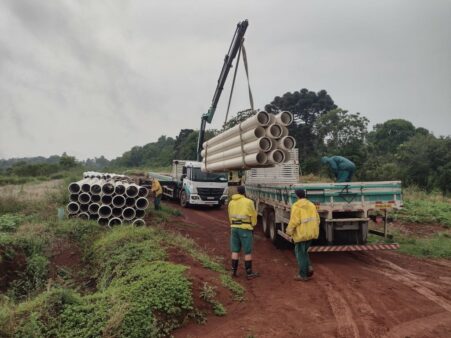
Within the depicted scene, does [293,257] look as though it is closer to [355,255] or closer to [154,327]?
[355,255]

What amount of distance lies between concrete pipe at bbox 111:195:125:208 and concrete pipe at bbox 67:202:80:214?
1.08 metres

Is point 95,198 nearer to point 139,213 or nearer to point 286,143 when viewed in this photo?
point 139,213

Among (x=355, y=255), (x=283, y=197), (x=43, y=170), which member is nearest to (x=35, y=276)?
(x=283, y=197)

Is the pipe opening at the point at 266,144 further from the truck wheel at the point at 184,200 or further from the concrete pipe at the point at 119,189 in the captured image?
the truck wheel at the point at 184,200

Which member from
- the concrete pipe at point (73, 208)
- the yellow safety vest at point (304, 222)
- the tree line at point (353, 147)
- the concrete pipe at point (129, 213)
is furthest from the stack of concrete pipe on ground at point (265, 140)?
the tree line at point (353, 147)

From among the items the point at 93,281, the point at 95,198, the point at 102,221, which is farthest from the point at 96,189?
the point at 93,281

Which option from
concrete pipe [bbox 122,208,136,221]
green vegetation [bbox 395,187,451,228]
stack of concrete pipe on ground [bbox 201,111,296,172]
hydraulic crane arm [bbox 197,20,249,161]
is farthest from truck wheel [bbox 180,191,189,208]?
stack of concrete pipe on ground [bbox 201,111,296,172]

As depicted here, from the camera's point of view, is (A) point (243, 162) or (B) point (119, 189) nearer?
(A) point (243, 162)

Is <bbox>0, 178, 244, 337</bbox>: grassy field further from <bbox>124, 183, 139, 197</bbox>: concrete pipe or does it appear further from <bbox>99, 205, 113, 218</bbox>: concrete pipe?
<bbox>124, 183, 139, 197</bbox>: concrete pipe

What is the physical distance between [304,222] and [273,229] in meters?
3.69

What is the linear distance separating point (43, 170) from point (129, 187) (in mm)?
41801

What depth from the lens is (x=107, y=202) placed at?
449 inches

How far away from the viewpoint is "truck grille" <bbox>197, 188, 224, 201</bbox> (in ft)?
59.7

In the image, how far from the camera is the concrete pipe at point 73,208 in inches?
444
